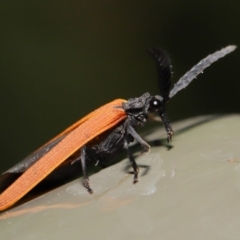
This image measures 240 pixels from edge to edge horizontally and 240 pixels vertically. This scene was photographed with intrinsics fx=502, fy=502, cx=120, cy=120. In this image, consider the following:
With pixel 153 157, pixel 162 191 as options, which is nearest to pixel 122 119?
pixel 153 157

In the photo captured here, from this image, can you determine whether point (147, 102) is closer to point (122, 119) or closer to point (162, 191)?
point (122, 119)

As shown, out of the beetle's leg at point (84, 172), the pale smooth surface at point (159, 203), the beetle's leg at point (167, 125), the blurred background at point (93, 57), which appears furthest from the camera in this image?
the blurred background at point (93, 57)

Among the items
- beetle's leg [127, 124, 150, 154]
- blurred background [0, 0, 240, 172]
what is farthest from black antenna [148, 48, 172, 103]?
blurred background [0, 0, 240, 172]

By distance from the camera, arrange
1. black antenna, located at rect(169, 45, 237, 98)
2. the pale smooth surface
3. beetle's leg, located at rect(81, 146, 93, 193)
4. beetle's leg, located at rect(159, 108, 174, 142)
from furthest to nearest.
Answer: black antenna, located at rect(169, 45, 237, 98) → beetle's leg, located at rect(159, 108, 174, 142) → beetle's leg, located at rect(81, 146, 93, 193) → the pale smooth surface

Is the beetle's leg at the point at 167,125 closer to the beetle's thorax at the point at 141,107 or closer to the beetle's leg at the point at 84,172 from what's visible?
the beetle's thorax at the point at 141,107

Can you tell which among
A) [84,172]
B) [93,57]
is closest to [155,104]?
[84,172]

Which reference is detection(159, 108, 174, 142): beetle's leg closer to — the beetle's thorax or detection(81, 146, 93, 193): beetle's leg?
the beetle's thorax

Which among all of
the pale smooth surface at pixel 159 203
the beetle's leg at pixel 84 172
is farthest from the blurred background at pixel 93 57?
the pale smooth surface at pixel 159 203
